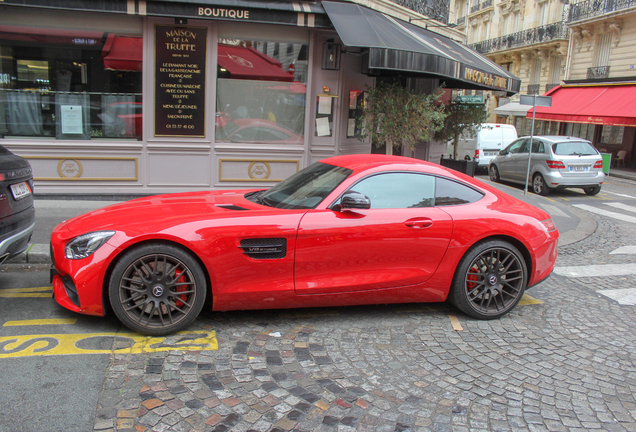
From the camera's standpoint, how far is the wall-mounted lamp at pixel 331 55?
9.67 meters

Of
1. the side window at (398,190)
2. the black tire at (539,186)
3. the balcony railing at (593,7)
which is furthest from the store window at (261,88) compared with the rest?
the balcony railing at (593,7)

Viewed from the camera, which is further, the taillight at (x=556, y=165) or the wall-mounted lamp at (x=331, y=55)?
the taillight at (x=556, y=165)

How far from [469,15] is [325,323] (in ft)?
151

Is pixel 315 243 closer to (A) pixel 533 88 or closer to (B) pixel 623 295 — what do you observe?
(B) pixel 623 295

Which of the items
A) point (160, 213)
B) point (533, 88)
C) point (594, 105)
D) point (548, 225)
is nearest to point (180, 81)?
point (160, 213)

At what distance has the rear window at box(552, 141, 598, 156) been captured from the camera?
14.1 metres

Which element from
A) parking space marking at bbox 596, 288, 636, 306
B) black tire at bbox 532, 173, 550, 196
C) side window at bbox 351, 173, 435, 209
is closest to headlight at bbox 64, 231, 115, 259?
side window at bbox 351, 173, 435, 209

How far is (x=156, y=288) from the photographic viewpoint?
13.2 ft

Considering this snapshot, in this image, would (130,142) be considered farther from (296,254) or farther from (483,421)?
(483,421)

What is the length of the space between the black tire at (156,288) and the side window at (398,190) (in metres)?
1.59

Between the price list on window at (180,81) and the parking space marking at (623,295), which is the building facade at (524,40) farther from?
the parking space marking at (623,295)

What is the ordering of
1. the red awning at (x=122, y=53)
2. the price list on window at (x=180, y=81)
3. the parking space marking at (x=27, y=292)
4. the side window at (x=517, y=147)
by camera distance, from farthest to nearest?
1. the side window at (x=517, y=147)
2. the price list on window at (x=180, y=81)
3. the red awning at (x=122, y=53)
4. the parking space marking at (x=27, y=292)

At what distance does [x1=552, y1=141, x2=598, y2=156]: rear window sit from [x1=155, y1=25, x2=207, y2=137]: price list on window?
9.77 m

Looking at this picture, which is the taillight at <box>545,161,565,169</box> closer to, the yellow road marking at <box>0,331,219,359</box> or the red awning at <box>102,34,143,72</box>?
the red awning at <box>102,34,143,72</box>
